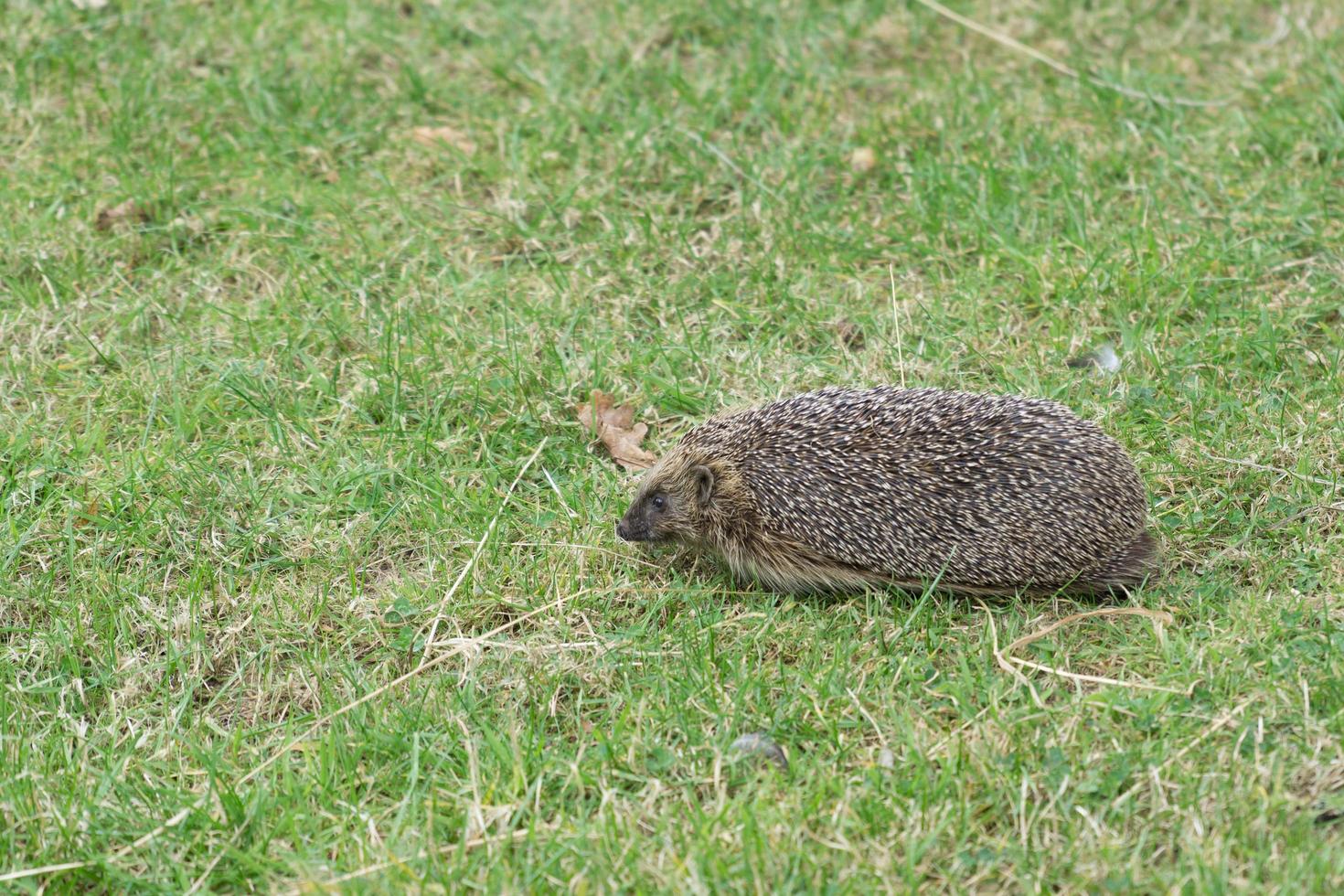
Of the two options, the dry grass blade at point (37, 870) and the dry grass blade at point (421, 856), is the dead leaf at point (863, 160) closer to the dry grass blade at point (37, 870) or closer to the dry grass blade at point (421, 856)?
the dry grass blade at point (421, 856)

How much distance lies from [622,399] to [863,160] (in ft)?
7.26

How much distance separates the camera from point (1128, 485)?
519 centimetres

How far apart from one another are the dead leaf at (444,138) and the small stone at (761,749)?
430cm

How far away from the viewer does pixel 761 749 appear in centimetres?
452

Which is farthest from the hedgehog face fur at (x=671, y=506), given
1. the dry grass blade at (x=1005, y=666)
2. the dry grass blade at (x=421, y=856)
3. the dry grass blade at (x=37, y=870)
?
the dry grass blade at (x=37, y=870)

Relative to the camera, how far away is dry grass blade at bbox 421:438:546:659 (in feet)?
16.9

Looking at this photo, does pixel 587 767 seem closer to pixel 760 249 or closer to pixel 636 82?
pixel 760 249

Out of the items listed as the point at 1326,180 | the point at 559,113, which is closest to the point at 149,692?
the point at 559,113

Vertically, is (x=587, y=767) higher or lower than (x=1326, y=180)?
lower

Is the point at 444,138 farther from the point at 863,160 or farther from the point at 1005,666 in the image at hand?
the point at 1005,666

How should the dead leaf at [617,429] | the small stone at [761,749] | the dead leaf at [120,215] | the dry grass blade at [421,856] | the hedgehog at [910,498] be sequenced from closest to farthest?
the dry grass blade at [421,856] < the small stone at [761,749] < the hedgehog at [910,498] < the dead leaf at [617,429] < the dead leaf at [120,215]

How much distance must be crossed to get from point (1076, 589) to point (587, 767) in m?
1.92

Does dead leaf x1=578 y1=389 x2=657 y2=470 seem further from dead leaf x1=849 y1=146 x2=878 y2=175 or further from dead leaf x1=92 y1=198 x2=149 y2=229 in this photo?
dead leaf x1=92 y1=198 x2=149 y2=229

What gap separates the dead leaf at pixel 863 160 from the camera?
7.66m
